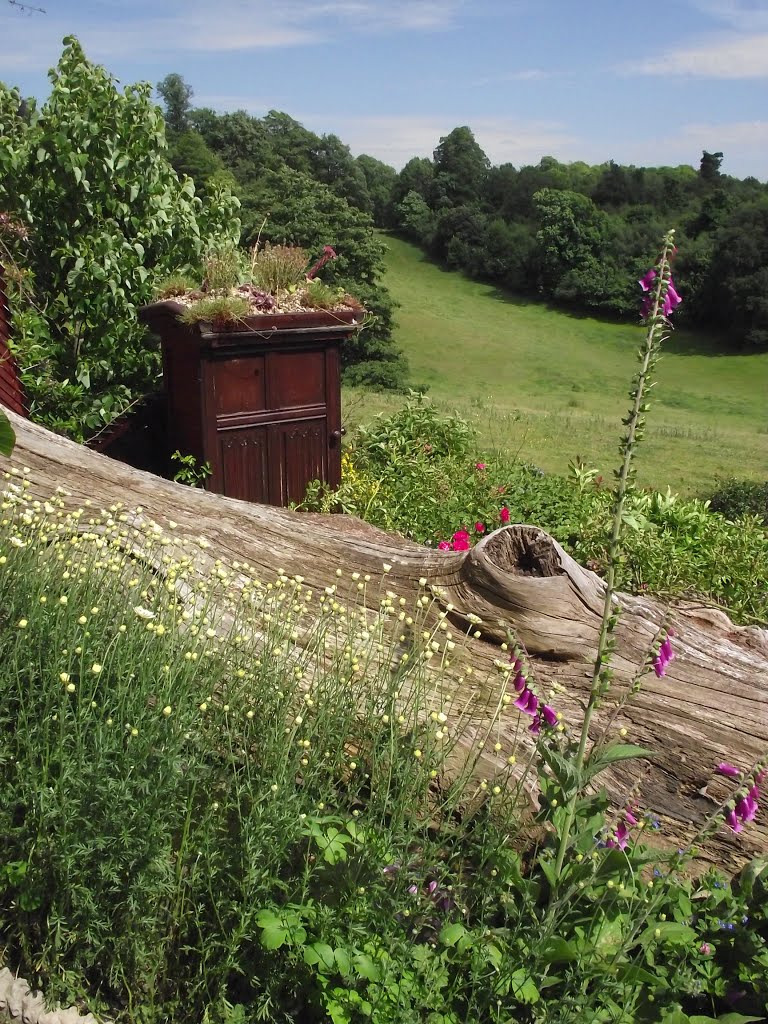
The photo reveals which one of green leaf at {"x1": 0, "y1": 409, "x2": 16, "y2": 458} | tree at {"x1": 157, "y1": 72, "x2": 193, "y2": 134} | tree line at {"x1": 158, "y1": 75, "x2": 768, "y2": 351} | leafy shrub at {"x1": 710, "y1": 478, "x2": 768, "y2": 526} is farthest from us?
tree at {"x1": 157, "y1": 72, "x2": 193, "y2": 134}

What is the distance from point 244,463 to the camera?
22.7 feet

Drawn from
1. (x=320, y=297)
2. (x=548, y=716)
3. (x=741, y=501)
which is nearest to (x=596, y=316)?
(x=741, y=501)

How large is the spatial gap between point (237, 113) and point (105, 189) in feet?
155

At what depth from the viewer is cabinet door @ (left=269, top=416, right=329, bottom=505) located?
7.02 metres

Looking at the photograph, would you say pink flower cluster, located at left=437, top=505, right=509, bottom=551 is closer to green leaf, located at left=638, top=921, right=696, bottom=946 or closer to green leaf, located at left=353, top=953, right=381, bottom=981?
green leaf, located at left=638, top=921, right=696, bottom=946

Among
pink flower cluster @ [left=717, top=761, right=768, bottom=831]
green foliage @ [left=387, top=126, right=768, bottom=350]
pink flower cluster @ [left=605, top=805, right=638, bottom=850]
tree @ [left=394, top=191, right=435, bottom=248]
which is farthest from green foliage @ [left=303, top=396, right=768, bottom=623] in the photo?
tree @ [left=394, top=191, right=435, bottom=248]

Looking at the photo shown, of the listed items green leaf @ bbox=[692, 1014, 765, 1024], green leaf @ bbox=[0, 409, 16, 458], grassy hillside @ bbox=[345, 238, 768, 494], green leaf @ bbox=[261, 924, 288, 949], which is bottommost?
grassy hillside @ bbox=[345, 238, 768, 494]

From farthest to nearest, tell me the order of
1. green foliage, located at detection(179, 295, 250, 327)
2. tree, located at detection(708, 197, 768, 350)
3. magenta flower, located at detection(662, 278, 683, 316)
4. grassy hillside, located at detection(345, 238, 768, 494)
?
tree, located at detection(708, 197, 768, 350)
grassy hillside, located at detection(345, 238, 768, 494)
green foliage, located at detection(179, 295, 250, 327)
magenta flower, located at detection(662, 278, 683, 316)

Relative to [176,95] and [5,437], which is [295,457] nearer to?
[5,437]

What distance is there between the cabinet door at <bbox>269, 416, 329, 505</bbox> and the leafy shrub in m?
4.05

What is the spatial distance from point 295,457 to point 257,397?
0.59m

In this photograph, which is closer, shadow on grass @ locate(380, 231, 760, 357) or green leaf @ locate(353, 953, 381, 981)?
green leaf @ locate(353, 953, 381, 981)

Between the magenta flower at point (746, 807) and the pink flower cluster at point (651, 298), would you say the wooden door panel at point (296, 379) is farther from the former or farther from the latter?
the magenta flower at point (746, 807)

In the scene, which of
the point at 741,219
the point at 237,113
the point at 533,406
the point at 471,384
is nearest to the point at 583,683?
the point at 533,406
